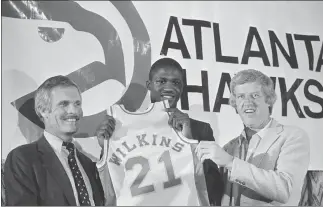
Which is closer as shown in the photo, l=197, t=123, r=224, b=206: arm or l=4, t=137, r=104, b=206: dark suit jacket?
l=4, t=137, r=104, b=206: dark suit jacket

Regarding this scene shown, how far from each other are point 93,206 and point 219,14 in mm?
1225

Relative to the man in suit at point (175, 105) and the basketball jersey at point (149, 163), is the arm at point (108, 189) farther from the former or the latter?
the man in suit at point (175, 105)

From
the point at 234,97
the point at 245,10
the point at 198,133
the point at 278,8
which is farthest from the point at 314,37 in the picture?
the point at 198,133

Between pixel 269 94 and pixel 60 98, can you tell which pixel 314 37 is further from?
pixel 60 98

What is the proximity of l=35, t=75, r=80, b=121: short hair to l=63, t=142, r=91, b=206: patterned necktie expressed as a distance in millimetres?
219

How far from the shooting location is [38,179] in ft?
7.13

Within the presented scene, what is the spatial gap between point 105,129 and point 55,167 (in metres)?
0.31

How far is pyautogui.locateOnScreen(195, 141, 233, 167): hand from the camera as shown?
2.29 m

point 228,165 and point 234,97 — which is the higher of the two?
point 234,97

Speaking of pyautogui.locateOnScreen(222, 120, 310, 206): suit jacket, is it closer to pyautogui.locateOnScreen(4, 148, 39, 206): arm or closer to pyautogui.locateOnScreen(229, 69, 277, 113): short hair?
pyautogui.locateOnScreen(229, 69, 277, 113): short hair

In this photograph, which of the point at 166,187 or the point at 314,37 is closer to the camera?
the point at 166,187

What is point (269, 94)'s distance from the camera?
236cm

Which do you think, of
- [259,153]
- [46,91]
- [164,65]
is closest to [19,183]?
[46,91]

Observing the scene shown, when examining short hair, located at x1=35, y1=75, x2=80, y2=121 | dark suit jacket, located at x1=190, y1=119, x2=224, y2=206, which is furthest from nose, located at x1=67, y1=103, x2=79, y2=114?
dark suit jacket, located at x1=190, y1=119, x2=224, y2=206
